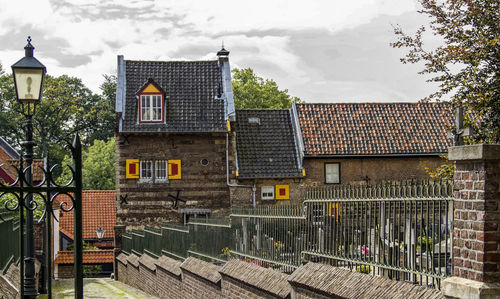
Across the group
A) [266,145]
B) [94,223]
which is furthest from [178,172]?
[94,223]

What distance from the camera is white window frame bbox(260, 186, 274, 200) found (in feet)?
105

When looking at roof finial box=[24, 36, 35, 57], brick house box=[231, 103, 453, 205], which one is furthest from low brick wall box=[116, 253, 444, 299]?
brick house box=[231, 103, 453, 205]

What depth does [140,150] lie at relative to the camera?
3130 cm

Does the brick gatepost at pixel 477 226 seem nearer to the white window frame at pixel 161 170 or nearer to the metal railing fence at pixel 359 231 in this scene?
the metal railing fence at pixel 359 231

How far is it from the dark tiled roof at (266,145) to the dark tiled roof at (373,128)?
0.91m

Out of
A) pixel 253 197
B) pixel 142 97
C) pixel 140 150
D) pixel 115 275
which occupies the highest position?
pixel 142 97

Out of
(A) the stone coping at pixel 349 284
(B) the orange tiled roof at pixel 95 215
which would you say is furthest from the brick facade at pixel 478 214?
(B) the orange tiled roof at pixel 95 215

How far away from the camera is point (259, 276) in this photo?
11.9m

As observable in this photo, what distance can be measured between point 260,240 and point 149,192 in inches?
757

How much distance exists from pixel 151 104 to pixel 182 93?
184 centimetres

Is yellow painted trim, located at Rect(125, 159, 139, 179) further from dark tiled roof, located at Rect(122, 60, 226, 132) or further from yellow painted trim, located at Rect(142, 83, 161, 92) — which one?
yellow painted trim, located at Rect(142, 83, 161, 92)

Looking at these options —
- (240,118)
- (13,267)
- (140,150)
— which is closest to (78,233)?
(13,267)

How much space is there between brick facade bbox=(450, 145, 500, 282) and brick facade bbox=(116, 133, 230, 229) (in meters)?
25.2

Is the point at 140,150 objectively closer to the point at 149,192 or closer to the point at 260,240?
the point at 149,192
